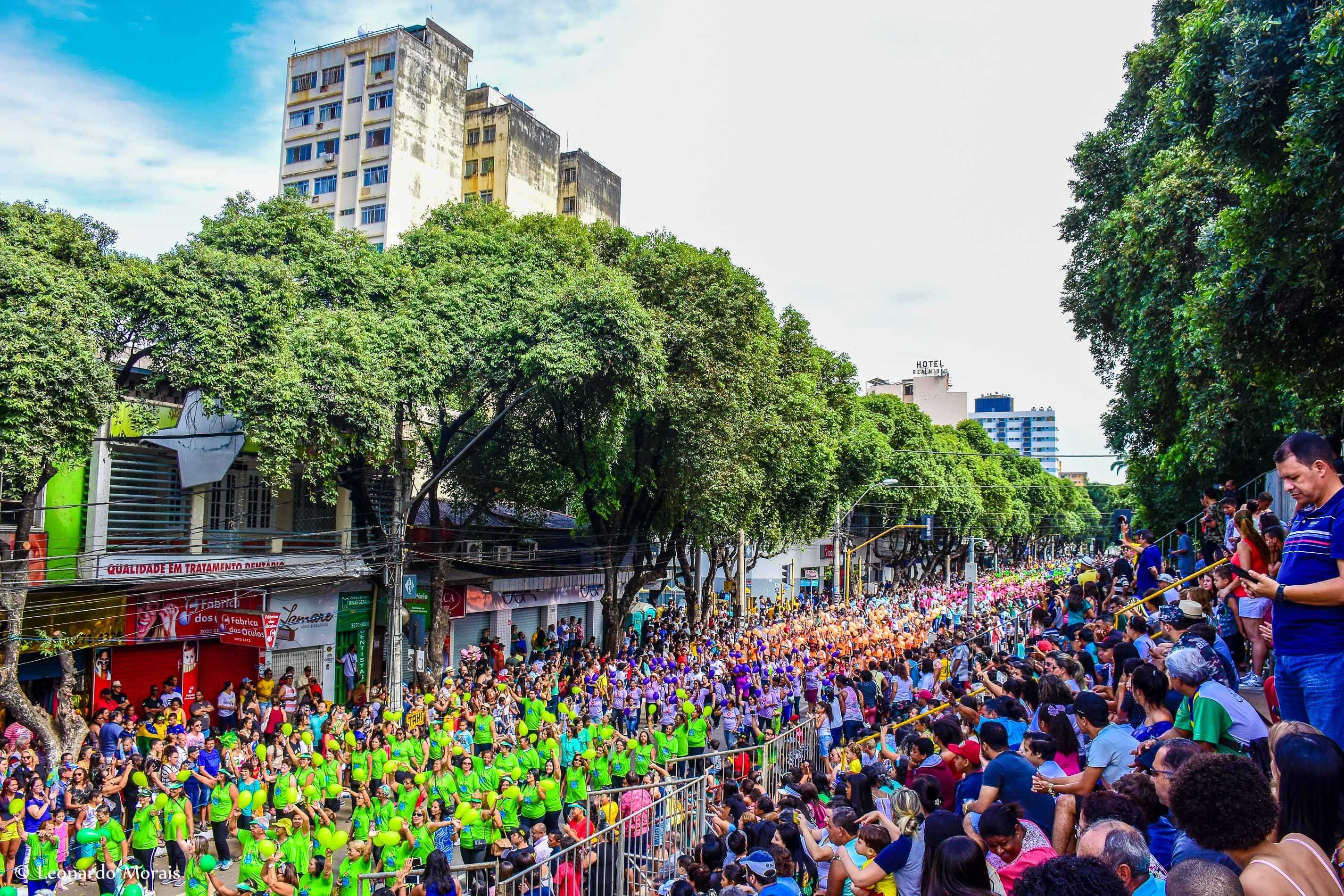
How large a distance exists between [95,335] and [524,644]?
52.5 ft

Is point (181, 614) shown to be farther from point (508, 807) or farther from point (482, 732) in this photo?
point (508, 807)

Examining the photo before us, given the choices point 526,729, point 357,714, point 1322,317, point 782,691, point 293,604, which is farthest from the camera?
point 293,604

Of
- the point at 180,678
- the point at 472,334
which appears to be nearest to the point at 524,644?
the point at 180,678

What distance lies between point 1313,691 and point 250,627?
59.8ft

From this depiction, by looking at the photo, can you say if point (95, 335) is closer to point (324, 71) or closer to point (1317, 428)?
point (1317, 428)

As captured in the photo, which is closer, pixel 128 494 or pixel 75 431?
pixel 75 431

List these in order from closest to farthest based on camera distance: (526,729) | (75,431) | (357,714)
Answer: (75,431), (526,729), (357,714)

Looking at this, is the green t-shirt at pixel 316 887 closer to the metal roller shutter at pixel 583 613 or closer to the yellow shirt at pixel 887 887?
the yellow shirt at pixel 887 887

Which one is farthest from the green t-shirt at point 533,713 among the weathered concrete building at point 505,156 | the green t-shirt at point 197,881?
the weathered concrete building at point 505,156

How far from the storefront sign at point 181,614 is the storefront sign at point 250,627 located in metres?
0.07

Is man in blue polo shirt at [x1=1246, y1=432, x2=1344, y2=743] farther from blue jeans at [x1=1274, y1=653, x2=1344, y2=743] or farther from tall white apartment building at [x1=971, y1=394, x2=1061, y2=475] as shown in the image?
tall white apartment building at [x1=971, y1=394, x2=1061, y2=475]

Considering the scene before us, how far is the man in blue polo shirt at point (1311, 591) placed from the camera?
441 cm

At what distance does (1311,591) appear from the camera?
4.39 m

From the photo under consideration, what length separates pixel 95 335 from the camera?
44.5 ft
